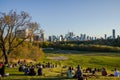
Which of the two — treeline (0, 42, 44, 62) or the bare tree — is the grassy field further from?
the bare tree

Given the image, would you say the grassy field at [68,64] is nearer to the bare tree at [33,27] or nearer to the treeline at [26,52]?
the treeline at [26,52]

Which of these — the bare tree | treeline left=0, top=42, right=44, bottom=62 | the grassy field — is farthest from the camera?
treeline left=0, top=42, right=44, bottom=62

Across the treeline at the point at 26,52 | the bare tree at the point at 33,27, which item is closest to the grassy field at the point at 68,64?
the treeline at the point at 26,52

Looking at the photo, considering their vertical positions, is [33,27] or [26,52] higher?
[33,27]

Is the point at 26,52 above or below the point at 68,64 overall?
above

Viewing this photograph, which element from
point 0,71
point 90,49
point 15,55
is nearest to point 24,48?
point 15,55

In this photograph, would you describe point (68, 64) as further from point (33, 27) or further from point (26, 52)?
point (33, 27)

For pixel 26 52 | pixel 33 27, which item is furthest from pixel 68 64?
pixel 33 27

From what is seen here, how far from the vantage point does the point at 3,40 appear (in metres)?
66.9

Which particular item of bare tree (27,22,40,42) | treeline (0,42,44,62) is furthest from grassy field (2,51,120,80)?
bare tree (27,22,40,42)

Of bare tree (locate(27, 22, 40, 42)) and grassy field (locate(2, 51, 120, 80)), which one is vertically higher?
bare tree (locate(27, 22, 40, 42))

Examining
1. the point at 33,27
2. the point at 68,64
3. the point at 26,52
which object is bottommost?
the point at 68,64

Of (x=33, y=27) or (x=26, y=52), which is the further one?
(x=26, y=52)

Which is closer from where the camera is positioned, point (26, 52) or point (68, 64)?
point (26, 52)
